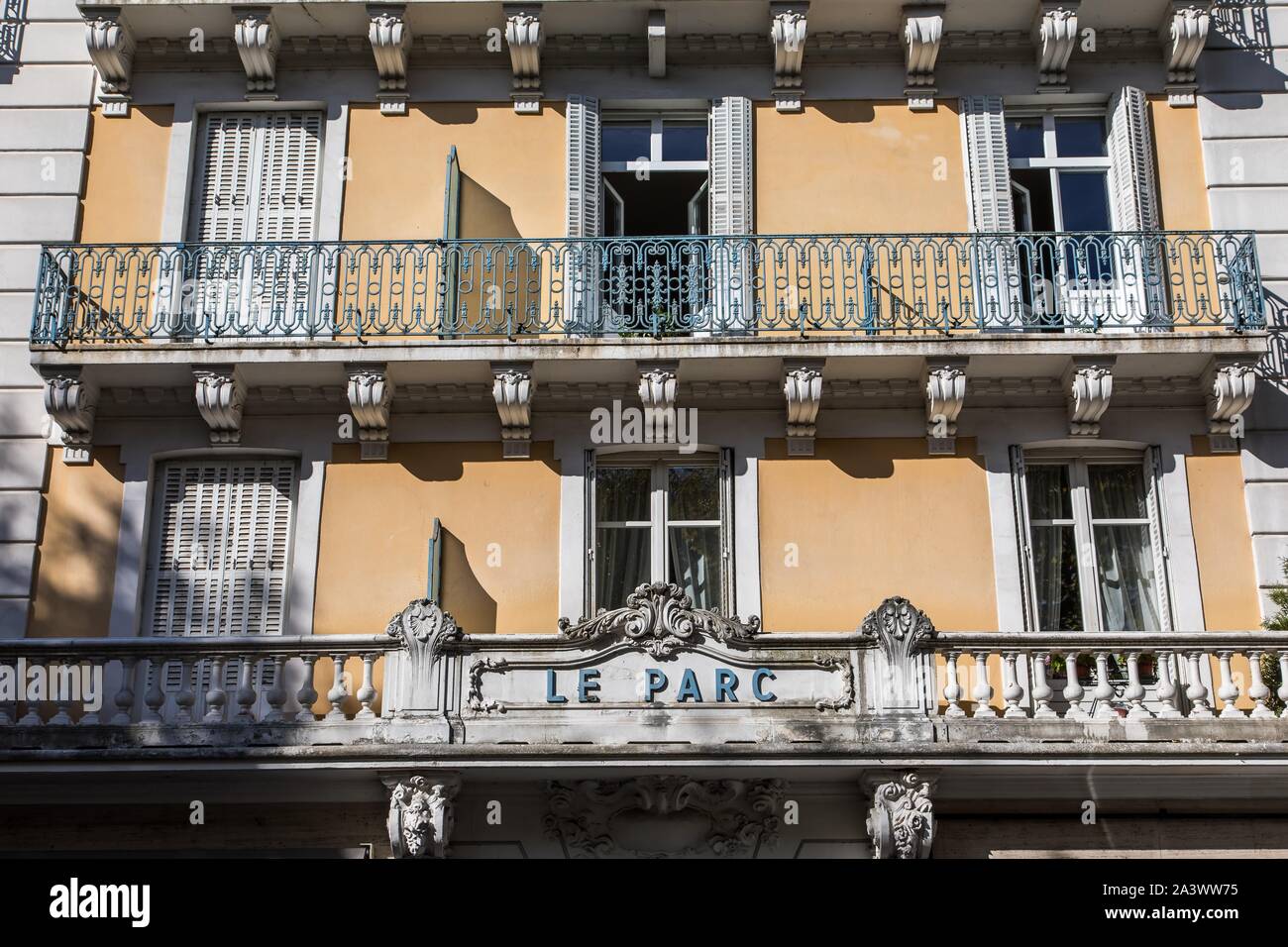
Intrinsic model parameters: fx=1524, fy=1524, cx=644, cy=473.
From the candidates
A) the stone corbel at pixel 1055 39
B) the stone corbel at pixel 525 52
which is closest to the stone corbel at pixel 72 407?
the stone corbel at pixel 525 52

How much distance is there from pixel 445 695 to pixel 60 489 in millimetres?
4679

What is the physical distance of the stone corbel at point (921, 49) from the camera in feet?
49.8

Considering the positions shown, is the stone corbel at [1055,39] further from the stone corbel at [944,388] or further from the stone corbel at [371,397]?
the stone corbel at [371,397]

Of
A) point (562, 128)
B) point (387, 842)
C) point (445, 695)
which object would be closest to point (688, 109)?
point (562, 128)

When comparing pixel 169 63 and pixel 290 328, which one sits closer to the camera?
pixel 290 328

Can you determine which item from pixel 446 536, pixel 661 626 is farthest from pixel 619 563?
pixel 661 626

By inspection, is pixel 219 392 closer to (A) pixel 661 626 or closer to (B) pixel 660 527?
(B) pixel 660 527

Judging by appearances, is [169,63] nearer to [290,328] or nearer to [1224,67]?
[290,328]

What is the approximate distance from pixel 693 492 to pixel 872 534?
1719 millimetres

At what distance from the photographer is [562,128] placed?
50.8ft

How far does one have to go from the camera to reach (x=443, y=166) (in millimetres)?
15375

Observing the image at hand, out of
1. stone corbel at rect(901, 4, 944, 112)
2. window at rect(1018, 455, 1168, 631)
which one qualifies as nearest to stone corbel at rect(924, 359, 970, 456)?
window at rect(1018, 455, 1168, 631)

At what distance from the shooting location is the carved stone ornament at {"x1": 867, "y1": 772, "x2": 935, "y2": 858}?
469 inches

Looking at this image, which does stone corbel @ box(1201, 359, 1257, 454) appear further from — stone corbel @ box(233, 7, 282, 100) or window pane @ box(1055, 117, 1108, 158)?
stone corbel @ box(233, 7, 282, 100)
